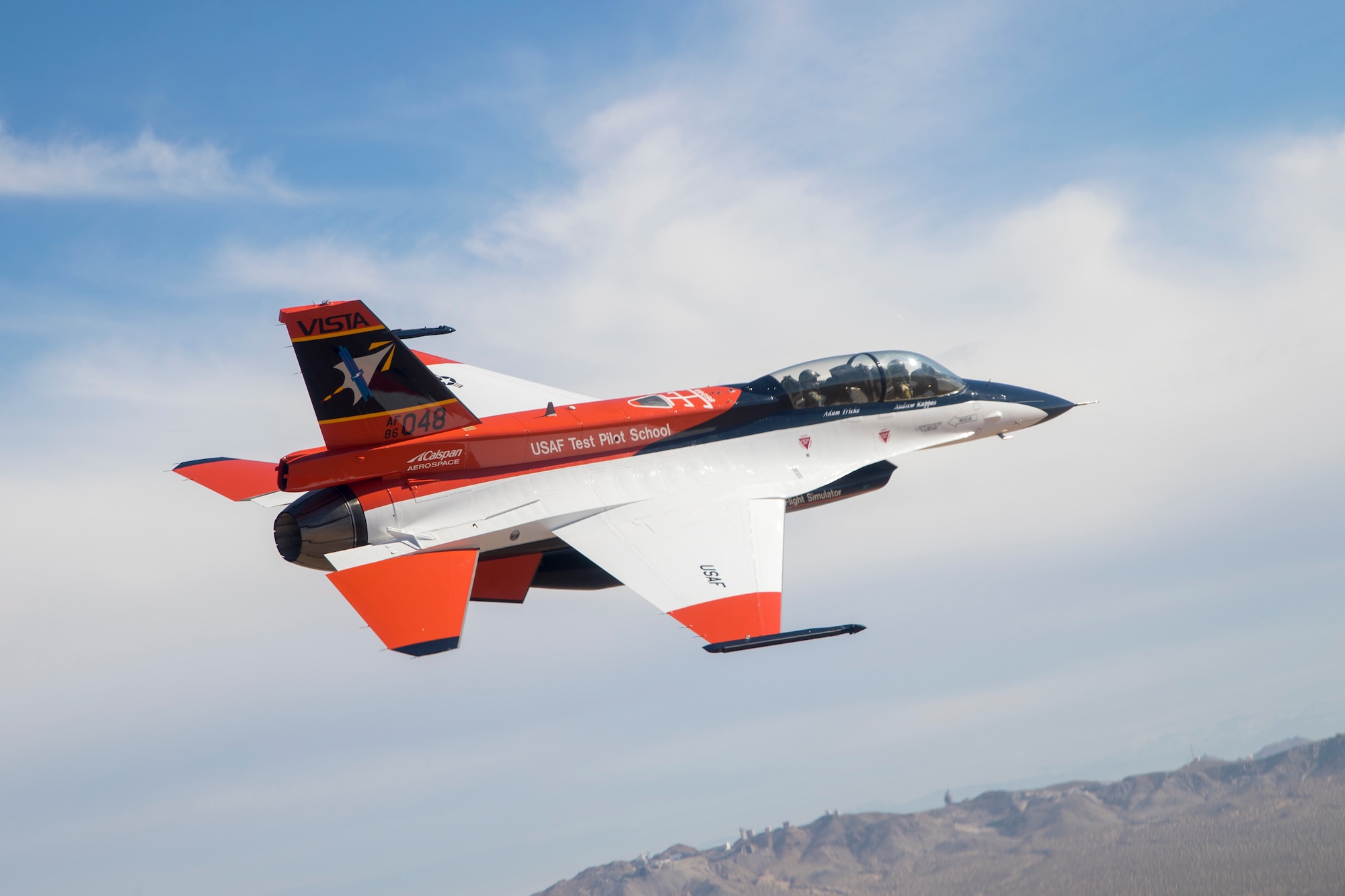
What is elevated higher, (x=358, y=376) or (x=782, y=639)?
(x=358, y=376)

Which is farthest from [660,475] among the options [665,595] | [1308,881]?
[1308,881]

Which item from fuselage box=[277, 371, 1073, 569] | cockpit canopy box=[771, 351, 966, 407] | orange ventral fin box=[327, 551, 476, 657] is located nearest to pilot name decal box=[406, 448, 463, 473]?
fuselage box=[277, 371, 1073, 569]

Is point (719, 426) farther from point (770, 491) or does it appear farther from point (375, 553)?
point (375, 553)

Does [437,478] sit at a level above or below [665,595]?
above

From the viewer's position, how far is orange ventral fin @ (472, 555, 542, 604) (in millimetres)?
18172

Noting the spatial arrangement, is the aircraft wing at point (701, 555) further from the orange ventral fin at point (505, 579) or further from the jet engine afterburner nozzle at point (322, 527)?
the jet engine afterburner nozzle at point (322, 527)

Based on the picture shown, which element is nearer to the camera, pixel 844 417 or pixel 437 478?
pixel 437 478

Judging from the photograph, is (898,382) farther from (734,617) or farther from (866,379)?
(734,617)

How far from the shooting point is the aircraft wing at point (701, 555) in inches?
607

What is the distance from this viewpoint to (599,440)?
19.0 m

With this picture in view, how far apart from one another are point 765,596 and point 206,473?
12.4m

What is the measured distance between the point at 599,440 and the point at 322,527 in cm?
537

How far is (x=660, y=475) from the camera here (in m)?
19.0

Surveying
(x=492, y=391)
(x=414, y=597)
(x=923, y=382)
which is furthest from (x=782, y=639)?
(x=492, y=391)
